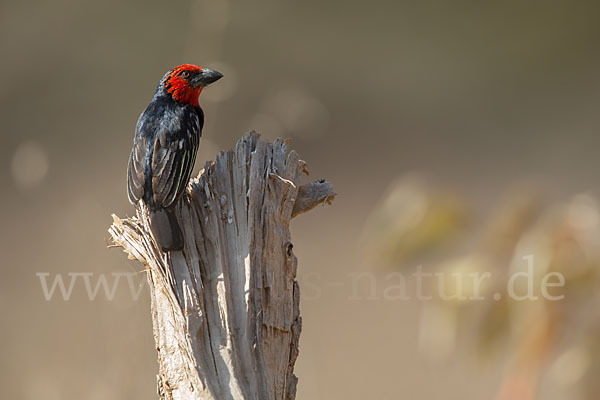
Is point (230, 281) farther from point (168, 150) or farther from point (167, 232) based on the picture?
point (168, 150)

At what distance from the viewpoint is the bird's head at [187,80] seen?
2.33m

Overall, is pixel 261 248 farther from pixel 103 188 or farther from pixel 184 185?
pixel 103 188

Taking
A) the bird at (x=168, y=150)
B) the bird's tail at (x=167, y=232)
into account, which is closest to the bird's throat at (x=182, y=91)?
the bird at (x=168, y=150)

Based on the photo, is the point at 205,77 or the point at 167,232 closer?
the point at 167,232

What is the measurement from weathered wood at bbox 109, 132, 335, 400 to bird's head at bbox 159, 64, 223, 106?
17.5 inches

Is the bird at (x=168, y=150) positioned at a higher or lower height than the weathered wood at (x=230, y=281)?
higher

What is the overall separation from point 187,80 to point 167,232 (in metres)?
0.70

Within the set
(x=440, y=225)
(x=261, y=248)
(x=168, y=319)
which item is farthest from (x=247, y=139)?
(x=440, y=225)

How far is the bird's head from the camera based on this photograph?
233 cm

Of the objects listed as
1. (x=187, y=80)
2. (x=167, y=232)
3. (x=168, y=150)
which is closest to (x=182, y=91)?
(x=187, y=80)

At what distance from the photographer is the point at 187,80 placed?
234 cm

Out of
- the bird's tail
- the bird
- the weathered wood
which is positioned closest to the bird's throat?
the bird

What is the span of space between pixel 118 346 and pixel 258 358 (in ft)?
3.91

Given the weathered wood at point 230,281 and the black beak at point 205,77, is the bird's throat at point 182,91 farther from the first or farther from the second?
the weathered wood at point 230,281
